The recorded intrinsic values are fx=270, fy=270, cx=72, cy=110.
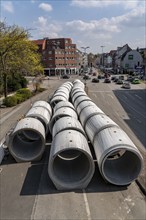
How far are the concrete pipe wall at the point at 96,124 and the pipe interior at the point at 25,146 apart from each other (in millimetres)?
3023

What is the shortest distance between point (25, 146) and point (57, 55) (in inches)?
3999

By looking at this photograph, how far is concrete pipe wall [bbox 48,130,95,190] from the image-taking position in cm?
1141

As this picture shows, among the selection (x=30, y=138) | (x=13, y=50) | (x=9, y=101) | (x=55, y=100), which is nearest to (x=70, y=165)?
(x=30, y=138)

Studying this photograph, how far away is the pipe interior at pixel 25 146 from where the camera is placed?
15273 mm

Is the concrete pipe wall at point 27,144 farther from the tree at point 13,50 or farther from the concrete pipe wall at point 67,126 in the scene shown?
the tree at point 13,50

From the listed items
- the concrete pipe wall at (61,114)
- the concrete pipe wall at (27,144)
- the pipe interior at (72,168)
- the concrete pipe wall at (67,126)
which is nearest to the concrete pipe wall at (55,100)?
the concrete pipe wall at (61,114)

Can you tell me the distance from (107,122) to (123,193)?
12.5 feet

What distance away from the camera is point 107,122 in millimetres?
13836

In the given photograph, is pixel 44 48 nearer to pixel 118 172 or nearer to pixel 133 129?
pixel 133 129

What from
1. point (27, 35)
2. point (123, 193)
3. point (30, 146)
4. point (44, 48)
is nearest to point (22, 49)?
point (27, 35)

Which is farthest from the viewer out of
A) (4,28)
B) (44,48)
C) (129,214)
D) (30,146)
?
(44,48)

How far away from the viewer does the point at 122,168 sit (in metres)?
12.8

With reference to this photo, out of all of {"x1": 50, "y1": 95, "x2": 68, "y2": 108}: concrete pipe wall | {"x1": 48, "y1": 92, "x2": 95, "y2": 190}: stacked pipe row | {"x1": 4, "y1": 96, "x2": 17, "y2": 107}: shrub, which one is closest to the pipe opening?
{"x1": 48, "y1": 92, "x2": 95, "y2": 190}: stacked pipe row

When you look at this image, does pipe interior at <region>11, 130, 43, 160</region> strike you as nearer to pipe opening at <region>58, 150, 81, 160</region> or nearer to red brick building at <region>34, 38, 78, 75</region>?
pipe opening at <region>58, 150, 81, 160</region>
